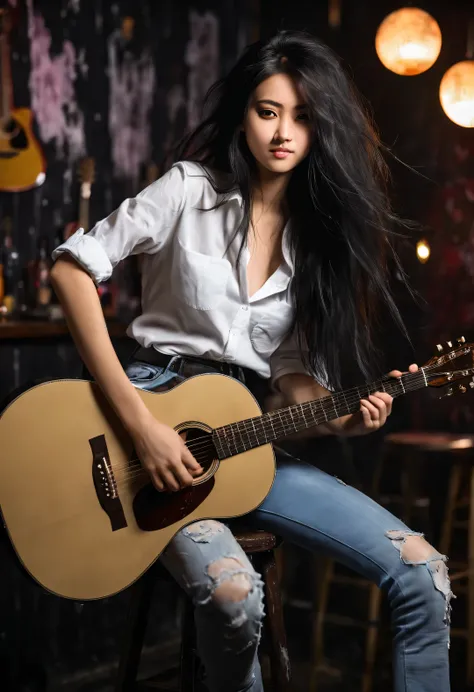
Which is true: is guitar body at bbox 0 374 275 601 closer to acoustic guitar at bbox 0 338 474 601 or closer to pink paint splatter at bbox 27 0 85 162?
acoustic guitar at bbox 0 338 474 601

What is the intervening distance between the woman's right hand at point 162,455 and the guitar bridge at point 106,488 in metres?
0.07

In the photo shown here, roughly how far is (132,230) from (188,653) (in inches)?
39.2

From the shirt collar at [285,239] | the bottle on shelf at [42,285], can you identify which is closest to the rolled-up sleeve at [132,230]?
the shirt collar at [285,239]

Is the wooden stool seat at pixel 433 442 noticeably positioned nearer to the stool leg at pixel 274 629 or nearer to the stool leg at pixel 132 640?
the stool leg at pixel 274 629

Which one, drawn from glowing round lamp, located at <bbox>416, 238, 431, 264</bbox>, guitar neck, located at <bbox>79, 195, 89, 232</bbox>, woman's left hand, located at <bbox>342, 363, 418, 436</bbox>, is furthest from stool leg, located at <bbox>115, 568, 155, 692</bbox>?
glowing round lamp, located at <bbox>416, 238, 431, 264</bbox>

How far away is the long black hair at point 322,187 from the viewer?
210 cm

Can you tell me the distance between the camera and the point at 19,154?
287 centimetres

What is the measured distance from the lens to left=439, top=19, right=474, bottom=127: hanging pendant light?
2979mm

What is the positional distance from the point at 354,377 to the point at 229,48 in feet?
4.83

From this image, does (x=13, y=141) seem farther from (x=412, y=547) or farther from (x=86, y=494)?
(x=412, y=547)

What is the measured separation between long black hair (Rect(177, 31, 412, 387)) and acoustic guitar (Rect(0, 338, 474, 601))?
33cm

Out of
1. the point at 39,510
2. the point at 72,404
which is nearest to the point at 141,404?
the point at 72,404

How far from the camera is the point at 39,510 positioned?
5.86 feet

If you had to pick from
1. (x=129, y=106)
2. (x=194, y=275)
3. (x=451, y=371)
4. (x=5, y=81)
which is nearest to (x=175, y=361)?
(x=194, y=275)
